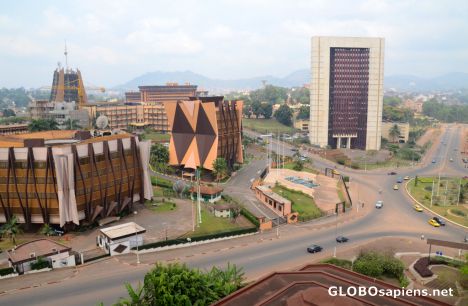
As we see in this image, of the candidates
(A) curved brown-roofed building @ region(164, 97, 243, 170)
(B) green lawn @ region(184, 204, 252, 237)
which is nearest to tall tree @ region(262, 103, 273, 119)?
(A) curved brown-roofed building @ region(164, 97, 243, 170)

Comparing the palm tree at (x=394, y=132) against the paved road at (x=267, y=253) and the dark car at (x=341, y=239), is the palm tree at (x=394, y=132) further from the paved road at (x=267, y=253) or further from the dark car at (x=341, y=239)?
the dark car at (x=341, y=239)

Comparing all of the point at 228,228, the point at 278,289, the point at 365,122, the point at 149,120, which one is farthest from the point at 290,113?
the point at 278,289

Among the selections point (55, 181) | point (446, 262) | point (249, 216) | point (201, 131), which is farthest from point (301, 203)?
point (55, 181)

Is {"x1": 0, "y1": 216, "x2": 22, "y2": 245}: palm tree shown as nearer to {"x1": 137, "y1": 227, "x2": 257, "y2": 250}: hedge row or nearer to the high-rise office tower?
{"x1": 137, "y1": 227, "x2": 257, "y2": 250}: hedge row

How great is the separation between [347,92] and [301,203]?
6835 cm

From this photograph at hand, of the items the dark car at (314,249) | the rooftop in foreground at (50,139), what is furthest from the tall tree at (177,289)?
the rooftop in foreground at (50,139)

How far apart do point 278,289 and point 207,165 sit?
56689mm

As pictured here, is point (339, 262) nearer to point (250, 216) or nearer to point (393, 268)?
point (393, 268)

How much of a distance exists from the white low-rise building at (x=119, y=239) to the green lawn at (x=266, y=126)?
109866 mm

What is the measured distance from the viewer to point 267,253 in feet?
162

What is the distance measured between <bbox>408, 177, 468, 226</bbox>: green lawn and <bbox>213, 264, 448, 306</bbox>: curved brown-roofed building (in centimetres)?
4084

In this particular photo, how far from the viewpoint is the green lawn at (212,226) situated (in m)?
55.3

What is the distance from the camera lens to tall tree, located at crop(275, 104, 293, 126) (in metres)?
169

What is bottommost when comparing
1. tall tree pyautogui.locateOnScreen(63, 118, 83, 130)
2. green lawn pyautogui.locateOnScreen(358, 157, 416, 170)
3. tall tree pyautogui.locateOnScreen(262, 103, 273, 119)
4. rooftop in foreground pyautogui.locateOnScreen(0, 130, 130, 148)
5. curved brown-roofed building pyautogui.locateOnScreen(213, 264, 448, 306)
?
green lawn pyautogui.locateOnScreen(358, 157, 416, 170)
